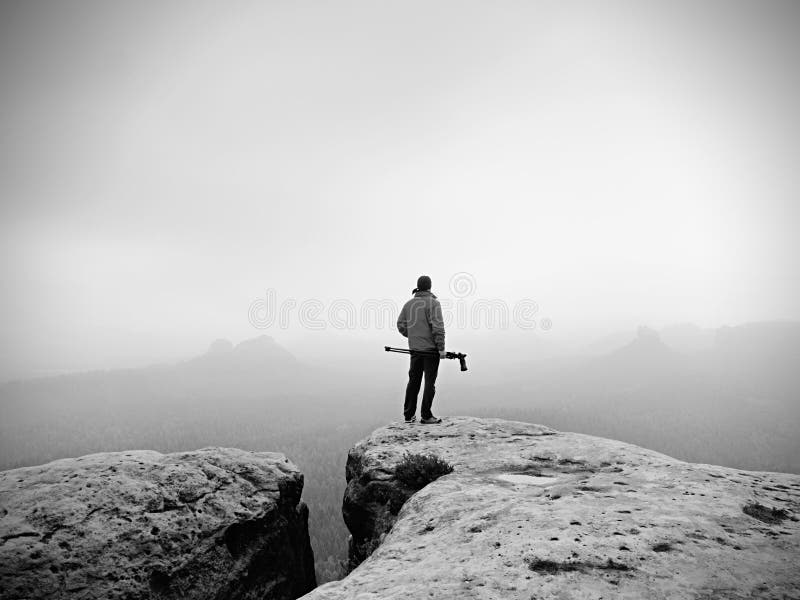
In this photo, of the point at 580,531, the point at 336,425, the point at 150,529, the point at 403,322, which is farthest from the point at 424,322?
the point at 336,425

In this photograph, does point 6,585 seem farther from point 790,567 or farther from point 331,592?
point 790,567

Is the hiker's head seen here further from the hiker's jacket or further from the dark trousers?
the dark trousers

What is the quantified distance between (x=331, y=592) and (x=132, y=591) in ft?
→ 15.3

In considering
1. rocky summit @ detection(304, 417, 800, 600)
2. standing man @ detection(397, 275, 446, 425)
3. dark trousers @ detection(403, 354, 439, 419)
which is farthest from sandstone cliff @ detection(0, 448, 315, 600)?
standing man @ detection(397, 275, 446, 425)

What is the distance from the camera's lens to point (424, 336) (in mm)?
11836

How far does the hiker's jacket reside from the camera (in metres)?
11.6

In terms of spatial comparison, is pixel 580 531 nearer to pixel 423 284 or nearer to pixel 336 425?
pixel 423 284

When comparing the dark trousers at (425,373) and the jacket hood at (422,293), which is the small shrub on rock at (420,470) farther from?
the jacket hood at (422,293)

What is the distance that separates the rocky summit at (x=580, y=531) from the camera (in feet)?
11.6

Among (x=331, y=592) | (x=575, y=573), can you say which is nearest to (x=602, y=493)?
(x=575, y=573)

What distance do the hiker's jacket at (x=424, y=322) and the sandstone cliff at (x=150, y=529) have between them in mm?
Answer: 5447

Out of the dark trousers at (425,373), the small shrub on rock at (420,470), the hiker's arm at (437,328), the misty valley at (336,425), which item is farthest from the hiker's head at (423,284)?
the misty valley at (336,425)

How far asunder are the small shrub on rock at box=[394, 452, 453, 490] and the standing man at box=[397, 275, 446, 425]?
105 inches

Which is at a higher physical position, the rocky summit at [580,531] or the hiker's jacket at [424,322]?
the hiker's jacket at [424,322]
